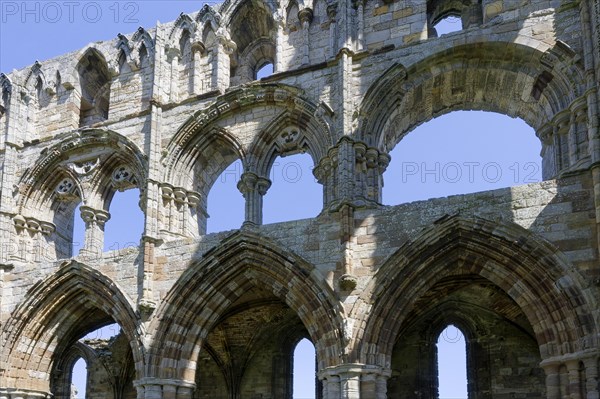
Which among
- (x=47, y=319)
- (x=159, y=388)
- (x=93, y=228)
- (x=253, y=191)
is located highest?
(x=253, y=191)

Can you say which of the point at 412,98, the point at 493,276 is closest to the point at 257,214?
the point at 412,98

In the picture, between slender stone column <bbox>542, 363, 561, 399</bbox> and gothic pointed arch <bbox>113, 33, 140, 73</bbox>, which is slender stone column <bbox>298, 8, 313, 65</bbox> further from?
slender stone column <bbox>542, 363, 561, 399</bbox>

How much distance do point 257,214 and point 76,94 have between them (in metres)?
5.09

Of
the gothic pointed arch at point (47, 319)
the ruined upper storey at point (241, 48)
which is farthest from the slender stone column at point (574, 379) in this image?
the gothic pointed arch at point (47, 319)

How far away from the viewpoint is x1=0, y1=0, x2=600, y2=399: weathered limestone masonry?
11.7 m

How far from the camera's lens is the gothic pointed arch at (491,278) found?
431 inches

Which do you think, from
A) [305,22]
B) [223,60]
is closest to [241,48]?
[223,60]

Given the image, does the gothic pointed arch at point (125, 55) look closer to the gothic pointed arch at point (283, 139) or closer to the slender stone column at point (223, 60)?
the slender stone column at point (223, 60)

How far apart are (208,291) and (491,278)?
14.7ft

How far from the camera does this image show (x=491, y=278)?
1176cm

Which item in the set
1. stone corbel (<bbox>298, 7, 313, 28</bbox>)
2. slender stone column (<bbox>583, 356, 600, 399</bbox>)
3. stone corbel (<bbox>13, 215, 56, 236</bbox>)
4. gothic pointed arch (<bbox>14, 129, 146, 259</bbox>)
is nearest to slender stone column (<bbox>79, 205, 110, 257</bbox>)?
gothic pointed arch (<bbox>14, 129, 146, 259</bbox>)

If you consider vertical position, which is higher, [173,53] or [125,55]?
[125,55]

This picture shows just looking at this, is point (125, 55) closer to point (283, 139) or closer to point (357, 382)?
point (283, 139)

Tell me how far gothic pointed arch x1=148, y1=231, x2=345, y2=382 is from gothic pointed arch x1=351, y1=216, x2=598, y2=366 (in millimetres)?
1535
